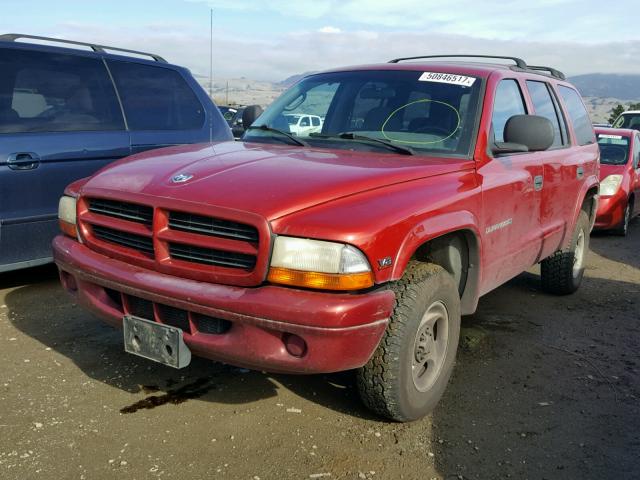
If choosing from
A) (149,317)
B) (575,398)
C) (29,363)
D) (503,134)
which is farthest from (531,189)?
(29,363)

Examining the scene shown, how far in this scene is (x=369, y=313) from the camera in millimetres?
2631

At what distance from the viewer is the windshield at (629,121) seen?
625 inches

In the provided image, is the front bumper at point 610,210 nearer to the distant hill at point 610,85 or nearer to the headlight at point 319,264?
the headlight at point 319,264

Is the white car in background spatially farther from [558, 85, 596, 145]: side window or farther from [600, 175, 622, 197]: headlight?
[600, 175, 622, 197]: headlight

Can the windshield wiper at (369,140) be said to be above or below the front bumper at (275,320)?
above

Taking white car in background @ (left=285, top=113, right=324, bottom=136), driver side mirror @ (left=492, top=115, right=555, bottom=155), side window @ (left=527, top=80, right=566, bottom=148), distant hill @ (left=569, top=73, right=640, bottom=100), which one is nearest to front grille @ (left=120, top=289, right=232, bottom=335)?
white car in background @ (left=285, top=113, right=324, bottom=136)

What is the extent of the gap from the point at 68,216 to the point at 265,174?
46.4 inches

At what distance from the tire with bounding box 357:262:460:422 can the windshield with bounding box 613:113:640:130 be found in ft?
47.9

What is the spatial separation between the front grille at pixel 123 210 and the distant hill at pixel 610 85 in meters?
125

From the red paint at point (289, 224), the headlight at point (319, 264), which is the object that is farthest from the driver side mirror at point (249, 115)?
the headlight at point (319, 264)

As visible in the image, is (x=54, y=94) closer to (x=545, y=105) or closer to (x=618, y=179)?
(x=545, y=105)

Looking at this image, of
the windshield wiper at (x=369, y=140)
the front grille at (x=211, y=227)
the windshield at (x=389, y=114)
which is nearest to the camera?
the front grille at (x=211, y=227)

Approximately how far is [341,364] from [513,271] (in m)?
1.98

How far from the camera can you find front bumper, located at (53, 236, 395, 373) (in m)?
2.55
